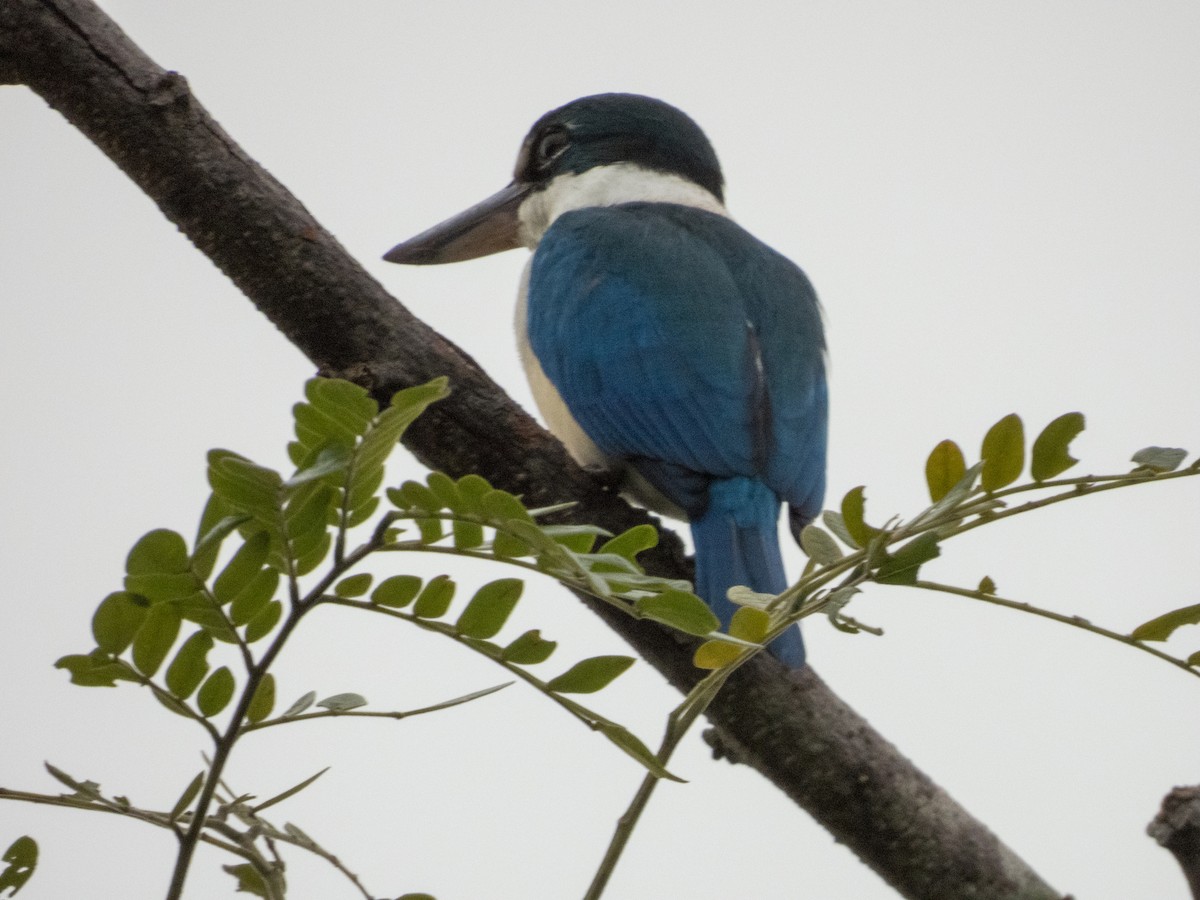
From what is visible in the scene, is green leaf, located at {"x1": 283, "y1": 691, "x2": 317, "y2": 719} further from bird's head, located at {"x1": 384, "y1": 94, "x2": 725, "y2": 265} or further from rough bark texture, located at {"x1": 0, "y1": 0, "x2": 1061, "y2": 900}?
bird's head, located at {"x1": 384, "y1": 94, "x2": 725, "y2": 265}

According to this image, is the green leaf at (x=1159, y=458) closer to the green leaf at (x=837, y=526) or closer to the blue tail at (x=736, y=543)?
the green leaf at (x=837, y=526)

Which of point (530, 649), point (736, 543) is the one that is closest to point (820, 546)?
point (530, 649)

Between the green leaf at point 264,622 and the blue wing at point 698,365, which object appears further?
the blue wing at point 698,365

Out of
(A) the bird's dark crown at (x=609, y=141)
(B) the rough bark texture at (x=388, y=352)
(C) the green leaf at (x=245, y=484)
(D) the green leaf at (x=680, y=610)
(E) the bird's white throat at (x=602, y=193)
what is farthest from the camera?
(A) the bird's dark crown at (x=609, y=141)

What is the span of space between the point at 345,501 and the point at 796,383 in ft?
6.32

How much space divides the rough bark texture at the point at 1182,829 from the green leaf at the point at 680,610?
438 mm

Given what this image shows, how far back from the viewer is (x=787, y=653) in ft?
6.29

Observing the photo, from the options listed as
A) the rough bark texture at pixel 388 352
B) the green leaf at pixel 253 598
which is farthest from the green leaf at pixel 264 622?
the rough bark texture at pixel 388 352

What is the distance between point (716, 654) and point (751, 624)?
2.8 inches

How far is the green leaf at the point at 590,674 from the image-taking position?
1.03 m

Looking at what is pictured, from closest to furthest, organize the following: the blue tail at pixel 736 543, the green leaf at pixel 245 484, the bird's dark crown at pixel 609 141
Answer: the green leaf at pixel 245 484, the blue tail at pixel 736 543, the bird's dark crown at pixel 609 141

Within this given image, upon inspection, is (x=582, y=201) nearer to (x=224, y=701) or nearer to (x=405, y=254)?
(x=405, y=254)

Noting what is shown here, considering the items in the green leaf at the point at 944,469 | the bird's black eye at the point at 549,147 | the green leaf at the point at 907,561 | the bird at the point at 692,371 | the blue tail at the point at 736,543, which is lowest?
the green leaf at the point at 907,561

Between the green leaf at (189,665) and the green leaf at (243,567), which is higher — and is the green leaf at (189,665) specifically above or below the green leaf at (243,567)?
below
